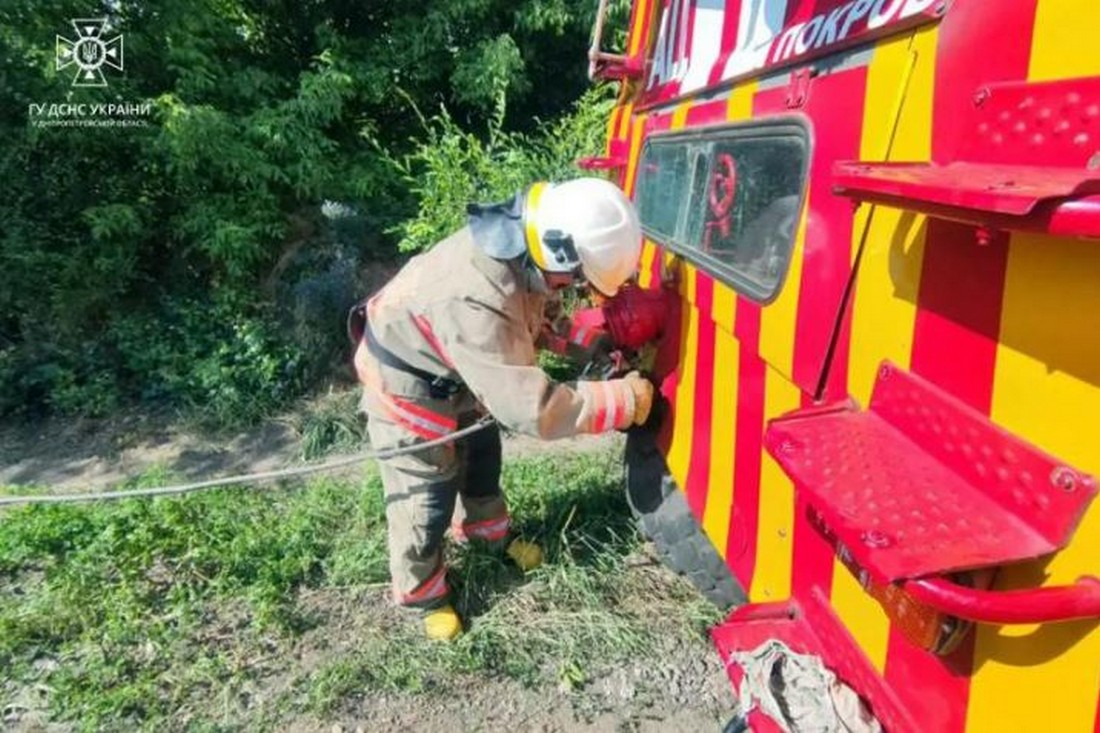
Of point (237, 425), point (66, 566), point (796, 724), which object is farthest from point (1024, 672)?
point (237, 425)

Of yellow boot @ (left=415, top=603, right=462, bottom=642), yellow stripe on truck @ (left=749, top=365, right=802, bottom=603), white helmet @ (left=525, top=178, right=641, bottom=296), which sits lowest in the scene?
yellow boot @ (left=415, top=603, right=462, bottom=642)

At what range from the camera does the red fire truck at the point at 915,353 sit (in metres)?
0.81

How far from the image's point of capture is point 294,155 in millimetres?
5480

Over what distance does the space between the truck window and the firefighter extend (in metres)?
0.21

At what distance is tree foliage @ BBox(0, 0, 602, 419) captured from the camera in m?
4.67

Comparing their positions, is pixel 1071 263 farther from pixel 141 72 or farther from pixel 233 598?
pixel 141 72

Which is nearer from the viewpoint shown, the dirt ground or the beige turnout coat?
the beige turnout coat

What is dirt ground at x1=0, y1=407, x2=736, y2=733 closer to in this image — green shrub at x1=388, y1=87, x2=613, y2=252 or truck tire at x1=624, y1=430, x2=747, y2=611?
truck tire at x1=624, y1=430, x2=747, y2=611

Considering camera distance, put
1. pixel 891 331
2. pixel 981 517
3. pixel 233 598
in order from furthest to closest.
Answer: pixel 233 598 < pixel 891 331 < pixel 981 517

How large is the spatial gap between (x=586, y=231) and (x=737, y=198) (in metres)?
0.41

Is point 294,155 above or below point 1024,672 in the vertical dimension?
above

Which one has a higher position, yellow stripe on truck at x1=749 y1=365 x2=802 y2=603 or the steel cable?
yellow stripe on truck at x1=749 y1=365 x2=802 y2=603

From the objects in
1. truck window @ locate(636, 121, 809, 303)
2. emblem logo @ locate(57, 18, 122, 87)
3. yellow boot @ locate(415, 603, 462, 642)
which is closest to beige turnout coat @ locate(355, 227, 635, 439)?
truck window @ locate(636, 121, 809, 303)

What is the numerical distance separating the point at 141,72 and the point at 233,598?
4.10m
